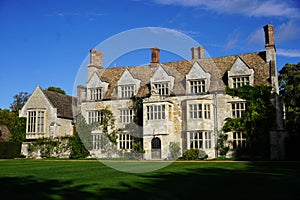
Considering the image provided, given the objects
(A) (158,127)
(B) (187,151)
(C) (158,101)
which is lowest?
(B) (187,151)

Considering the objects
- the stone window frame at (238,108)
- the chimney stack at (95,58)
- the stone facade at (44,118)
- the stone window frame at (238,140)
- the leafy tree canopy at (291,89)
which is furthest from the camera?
the leafy tree canopy at (291,89)

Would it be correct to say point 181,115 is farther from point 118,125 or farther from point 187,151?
point 118,125

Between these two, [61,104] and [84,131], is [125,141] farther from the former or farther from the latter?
[61,104]

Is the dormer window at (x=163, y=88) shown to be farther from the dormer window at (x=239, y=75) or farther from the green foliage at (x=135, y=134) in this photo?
the dormer window at (x=239, y=75)

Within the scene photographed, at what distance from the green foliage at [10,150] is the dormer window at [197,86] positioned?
19.1 m

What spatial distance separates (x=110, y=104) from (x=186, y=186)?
82.7ft

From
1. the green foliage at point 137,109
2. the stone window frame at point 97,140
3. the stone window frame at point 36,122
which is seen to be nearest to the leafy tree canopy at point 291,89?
Result: the green foliage at point 137,109

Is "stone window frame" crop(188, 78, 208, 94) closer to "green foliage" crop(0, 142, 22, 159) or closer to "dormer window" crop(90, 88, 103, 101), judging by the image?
"dormer window" crop(90, 88, 103, 101)

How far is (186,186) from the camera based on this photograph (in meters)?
10.2

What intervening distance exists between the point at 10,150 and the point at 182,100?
1835 centimetres

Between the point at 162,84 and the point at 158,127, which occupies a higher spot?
the point at 162,84

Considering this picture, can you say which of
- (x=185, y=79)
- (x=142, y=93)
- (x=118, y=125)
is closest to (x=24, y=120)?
(x=118, y=125)

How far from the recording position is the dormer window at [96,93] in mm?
35562

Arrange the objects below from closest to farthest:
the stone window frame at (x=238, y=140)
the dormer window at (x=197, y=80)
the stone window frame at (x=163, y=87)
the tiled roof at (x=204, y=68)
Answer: the stone window frame at (x=238, y=140)
the tiled roof at (x=204, y=68)
the dormer window at (x=197, y=80)
the stone window frame at (x=163, y=87)
